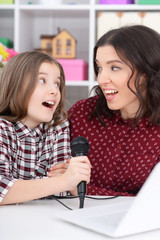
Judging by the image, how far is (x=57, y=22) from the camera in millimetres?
2998

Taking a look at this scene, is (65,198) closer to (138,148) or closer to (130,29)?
(138,148)

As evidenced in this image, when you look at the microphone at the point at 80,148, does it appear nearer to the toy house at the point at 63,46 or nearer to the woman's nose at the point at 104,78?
the woman's nose at the point at 104,78

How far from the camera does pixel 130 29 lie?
1541 millimetres

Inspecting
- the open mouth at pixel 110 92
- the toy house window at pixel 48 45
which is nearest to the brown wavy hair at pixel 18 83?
the open mouth at pixel 110 92

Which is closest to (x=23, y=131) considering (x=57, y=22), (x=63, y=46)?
(x=63, y=46)

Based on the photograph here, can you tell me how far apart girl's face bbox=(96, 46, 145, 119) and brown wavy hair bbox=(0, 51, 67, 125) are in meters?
0.19

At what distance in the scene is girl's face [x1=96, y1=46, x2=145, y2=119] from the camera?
1460 mm

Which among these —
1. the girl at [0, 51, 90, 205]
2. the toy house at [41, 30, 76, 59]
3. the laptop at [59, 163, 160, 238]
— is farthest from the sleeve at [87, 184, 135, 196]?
the toy house at [41, 30, 76, 59]

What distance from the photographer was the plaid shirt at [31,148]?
1.30 metres

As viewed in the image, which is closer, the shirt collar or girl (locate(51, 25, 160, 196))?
the shirt collar

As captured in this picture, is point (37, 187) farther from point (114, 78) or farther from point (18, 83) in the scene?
point (114, 78)

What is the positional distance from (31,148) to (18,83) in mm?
223

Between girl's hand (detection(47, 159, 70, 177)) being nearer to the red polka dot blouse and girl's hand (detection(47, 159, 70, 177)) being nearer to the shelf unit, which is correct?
the red polka dot blouse

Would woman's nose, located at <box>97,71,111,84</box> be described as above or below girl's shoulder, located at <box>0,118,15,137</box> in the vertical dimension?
above
